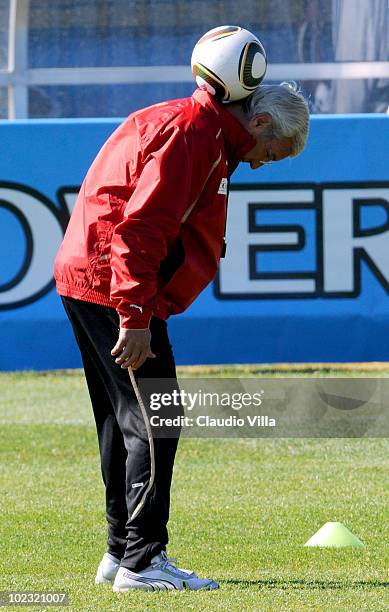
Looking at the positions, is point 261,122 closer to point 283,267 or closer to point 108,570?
point 108,570

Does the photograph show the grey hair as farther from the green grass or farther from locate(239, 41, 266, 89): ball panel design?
the green grass

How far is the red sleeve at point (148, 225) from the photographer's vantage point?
4211 millimetres

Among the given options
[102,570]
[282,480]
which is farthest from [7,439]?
[102,570]

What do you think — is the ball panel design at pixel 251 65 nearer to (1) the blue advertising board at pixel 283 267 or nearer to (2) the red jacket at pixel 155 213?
(2) the red jacket at pixel 155 213

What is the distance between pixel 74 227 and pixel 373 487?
8.93 ft

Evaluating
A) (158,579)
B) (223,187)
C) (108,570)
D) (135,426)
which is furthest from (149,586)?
(223,187)

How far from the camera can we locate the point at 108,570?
4.71 meters

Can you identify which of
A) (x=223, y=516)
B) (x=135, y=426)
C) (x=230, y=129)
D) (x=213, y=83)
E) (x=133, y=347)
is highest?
(x=213, y=83)

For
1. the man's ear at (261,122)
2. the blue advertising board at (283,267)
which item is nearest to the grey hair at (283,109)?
the man's ear at (261,122)

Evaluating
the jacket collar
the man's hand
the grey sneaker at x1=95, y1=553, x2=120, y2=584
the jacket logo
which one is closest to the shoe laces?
the grey sneaker at x1=95, y1=553, x2=120, y2=584

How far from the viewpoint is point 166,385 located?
454 cm

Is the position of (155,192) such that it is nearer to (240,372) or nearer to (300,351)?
(300,351)

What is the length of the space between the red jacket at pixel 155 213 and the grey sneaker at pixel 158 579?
34.3 inches

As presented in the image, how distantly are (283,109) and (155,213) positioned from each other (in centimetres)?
61
